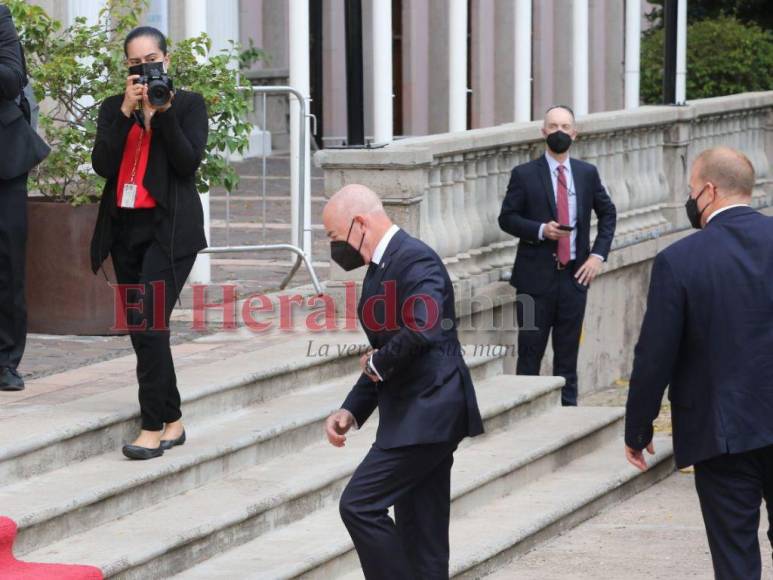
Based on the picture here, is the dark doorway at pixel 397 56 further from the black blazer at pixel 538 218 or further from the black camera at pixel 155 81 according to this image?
the black camera at pixel 155 81

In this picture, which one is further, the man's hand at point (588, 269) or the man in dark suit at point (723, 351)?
the man's hand at point (588, 269)

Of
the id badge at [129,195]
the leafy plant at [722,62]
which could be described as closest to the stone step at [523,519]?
the id badge at [129,195]

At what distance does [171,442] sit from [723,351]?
2664mm

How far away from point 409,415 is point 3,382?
2815 millimetres

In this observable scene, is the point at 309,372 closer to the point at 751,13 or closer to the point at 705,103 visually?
the point at 705,103

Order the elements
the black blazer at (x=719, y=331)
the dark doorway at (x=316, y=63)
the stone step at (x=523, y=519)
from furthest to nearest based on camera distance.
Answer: the dark doorway at (x=316, y=63), the stone step at (x=523, y=519), the black blazer at (x=719, y=331)

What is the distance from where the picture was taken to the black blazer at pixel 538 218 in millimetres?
9742

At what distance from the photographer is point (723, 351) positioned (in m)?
5.60

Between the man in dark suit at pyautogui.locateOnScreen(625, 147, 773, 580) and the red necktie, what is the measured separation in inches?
159

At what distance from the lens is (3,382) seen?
307 inches

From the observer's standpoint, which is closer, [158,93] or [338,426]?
[338,426]

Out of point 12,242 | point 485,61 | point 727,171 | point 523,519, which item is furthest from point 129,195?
point 485,61

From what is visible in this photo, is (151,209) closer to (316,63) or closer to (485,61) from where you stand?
(316,63)

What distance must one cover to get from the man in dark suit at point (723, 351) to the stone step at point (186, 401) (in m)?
2.52
